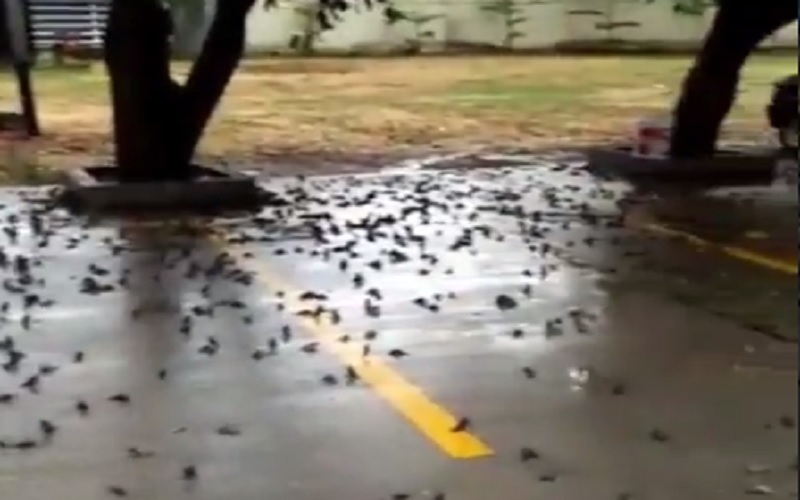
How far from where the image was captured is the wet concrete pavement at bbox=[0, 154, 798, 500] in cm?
554

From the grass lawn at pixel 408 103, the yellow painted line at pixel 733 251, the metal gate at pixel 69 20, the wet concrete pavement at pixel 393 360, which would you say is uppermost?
the metal gate at pixel 69 20

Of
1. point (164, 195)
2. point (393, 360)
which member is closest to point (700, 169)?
point (164, 195)

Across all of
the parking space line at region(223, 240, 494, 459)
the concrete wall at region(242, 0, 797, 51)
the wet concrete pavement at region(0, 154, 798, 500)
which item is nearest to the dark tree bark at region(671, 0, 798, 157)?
the wet concrete pavement at region(0, 154, 798, 500)

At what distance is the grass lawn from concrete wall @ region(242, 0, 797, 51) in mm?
1886

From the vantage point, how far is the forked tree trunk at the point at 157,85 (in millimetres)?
12344

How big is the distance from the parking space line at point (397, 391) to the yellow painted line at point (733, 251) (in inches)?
109

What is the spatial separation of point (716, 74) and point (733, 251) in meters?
3.98

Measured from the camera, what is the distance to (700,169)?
13438mm

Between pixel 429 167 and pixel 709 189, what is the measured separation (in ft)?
10.3

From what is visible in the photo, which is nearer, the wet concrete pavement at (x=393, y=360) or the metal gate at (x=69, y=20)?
the wet concrete pavement at (x=393, y=360)

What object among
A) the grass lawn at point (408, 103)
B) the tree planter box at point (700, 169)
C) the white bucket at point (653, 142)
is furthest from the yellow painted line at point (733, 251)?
the grass lawn at point (408, 103)

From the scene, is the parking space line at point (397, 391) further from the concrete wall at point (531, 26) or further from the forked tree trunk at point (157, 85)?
the concrete wall at point (531, 26)

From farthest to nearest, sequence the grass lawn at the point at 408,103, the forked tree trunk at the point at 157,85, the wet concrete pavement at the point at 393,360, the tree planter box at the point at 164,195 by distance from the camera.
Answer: the grass lawn at the point at 408,103
the forked tree trunk at the point at 157,85
the tree planter box at the point at 164,195
the wet concrete pavement at the point at 393,360

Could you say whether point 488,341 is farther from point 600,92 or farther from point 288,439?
point 600,92
